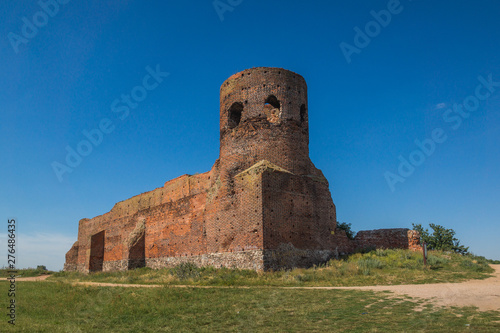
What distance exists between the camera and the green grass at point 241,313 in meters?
7.59

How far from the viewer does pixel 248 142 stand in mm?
18016

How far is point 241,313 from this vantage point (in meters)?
→ 9.42

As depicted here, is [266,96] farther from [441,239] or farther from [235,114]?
[441,239]

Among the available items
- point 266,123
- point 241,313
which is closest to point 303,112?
point 266,123

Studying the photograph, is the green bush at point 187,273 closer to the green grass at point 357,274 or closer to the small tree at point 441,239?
the green grass at point 357,274

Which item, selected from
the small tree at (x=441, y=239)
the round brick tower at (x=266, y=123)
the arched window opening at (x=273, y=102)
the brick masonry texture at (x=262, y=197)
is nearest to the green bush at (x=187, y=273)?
the brick masonry texture at (x=262, y=197)

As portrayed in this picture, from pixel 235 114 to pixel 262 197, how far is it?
5.42 metres

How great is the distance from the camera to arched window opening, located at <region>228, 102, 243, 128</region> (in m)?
19.1

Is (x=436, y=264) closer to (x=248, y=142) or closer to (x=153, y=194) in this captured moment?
(x=248, y=142)

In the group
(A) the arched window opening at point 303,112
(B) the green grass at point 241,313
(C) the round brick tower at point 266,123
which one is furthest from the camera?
(A) the arched window opening at point 303,112

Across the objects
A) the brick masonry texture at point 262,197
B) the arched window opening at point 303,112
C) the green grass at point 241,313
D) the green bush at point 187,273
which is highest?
the arched window opening at point 303,112

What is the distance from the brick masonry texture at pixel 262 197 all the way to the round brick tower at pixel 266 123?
0.15 ft

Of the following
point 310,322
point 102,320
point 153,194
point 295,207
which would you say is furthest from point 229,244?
point 153,194

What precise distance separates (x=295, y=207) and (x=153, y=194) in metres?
12.5
